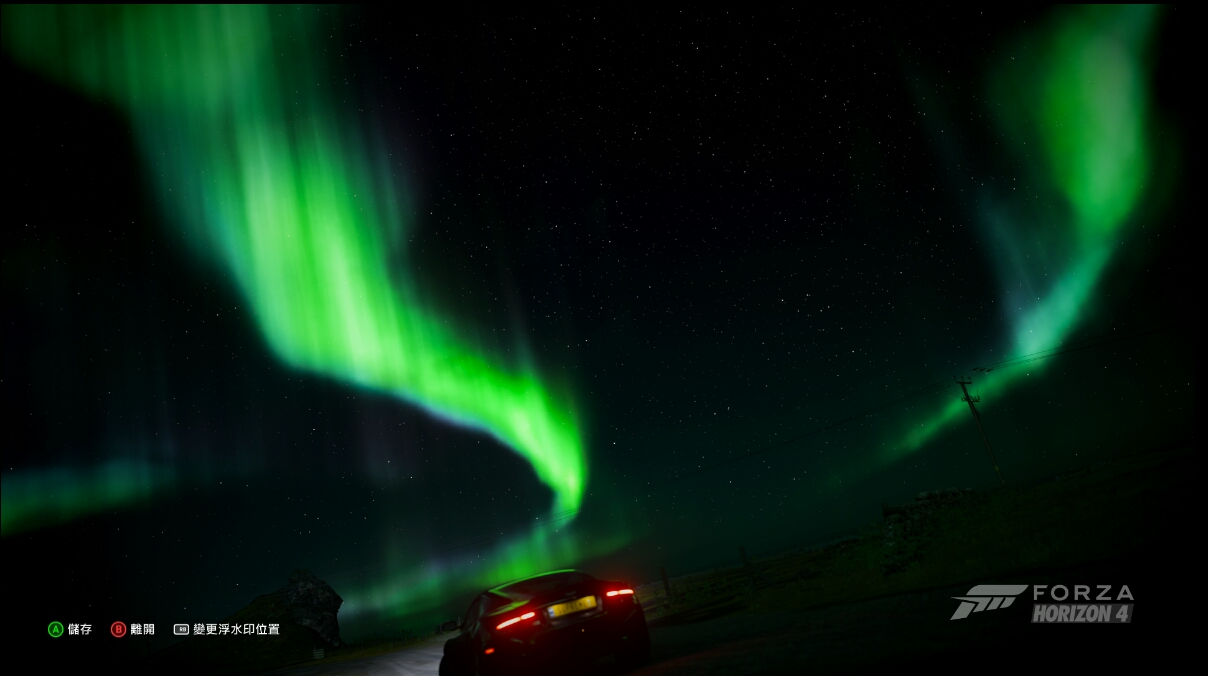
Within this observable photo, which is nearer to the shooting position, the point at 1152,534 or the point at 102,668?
the point at 1152,534

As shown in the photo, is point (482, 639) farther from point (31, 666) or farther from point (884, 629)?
point (31, 666)

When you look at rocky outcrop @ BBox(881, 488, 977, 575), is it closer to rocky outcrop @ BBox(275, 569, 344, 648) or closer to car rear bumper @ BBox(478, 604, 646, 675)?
car rear bumper @ BBox(478, 604, 646, 675)

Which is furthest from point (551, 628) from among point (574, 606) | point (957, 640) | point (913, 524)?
point (913, 524)

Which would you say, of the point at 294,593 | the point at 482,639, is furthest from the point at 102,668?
the point at 482,639

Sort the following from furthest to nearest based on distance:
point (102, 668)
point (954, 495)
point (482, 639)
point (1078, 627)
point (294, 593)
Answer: point (294, 593)
point (102, 668)
point (954, 495)
point (482, 639)
point (1078, 627)

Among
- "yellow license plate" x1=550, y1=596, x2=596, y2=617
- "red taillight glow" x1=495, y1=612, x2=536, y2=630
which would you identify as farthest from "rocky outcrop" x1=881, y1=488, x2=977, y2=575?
"red taillight glow" x1=495, y1=612, x2=536, y2=630

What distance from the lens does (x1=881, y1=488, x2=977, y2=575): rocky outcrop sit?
1566cm

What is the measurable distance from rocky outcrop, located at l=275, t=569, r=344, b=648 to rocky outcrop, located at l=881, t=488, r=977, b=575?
74980 mm

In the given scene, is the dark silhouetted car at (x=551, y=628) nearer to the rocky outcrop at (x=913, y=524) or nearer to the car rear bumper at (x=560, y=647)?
the car rear bumper at (x=560, y=647)

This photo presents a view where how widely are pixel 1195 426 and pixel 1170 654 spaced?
4.22 metres

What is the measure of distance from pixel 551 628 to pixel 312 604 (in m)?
83.3

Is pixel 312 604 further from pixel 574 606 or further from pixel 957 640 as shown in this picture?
pixel 957 640

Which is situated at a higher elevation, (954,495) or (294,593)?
(294,593)

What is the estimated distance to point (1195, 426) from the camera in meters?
6.53
